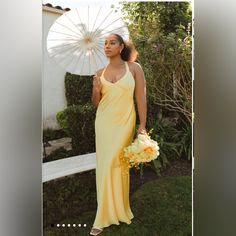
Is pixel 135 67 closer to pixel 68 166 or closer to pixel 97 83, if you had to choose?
pixel 97 83

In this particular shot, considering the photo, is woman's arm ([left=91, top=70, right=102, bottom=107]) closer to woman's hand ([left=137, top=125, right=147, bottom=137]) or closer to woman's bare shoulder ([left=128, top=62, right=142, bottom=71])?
woman's bare shoulder ([left=128, top=62, right=142, bottom=71])

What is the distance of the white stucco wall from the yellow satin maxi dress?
0.29 metres

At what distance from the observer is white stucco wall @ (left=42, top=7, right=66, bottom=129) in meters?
2.26

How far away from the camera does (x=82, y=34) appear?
2268 millimetres

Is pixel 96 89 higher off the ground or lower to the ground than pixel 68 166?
higher

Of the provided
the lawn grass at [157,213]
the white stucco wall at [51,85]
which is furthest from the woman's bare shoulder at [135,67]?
Result: the lawn grass at [157,213]

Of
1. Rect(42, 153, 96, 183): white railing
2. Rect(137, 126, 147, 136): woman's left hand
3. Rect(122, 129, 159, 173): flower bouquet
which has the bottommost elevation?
Rect(42, 153, 96, 183): white railing

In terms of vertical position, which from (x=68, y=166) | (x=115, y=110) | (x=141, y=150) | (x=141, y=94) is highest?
(x=141, y=94)

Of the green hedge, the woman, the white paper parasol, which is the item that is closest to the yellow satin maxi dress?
the woman

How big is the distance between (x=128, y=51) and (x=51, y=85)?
60cm

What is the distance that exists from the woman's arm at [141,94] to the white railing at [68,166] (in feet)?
1.38

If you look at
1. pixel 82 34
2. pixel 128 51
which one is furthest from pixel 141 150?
pixel 82 34
